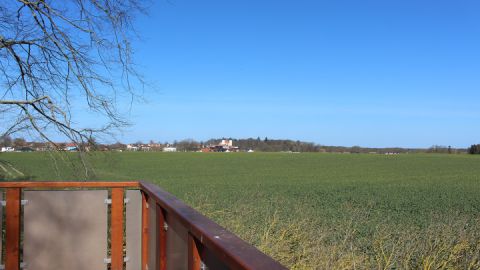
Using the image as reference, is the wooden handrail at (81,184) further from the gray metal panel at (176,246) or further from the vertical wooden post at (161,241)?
the gray metal panel at (176,246)

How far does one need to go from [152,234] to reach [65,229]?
0.96m

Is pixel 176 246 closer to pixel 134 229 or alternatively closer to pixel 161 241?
pixel 161 241

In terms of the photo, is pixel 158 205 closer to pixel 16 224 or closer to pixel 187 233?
pixel 187 233

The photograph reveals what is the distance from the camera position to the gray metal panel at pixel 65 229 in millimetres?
4078

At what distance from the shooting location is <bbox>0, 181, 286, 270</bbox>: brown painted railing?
1.62 metres

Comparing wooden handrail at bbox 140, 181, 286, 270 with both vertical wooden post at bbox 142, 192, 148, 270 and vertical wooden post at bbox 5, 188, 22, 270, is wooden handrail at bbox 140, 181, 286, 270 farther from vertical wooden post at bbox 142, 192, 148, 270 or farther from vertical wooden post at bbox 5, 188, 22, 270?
vertical wooden post at bbox 5, 188, 22, 270

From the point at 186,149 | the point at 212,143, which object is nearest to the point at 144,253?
the point at 186,149

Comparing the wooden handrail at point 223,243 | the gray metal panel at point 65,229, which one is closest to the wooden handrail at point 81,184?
the gray metal panel at point 65,229

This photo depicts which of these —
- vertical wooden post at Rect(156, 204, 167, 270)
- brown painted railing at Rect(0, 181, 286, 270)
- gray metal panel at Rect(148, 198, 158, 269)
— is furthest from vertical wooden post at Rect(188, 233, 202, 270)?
gray metal panel at Rect(148, 198, 158, 269)

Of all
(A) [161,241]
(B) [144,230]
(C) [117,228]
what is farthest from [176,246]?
(C) [117,228]

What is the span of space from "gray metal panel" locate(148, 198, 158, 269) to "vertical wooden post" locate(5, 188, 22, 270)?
3.85 feet

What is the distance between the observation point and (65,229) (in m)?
4.14

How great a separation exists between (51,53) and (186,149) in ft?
308

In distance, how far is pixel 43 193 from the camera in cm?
409
